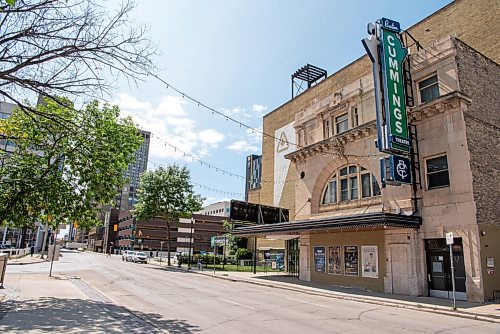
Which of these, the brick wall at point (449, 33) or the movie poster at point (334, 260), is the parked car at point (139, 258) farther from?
the movie poster at point (334, 260)

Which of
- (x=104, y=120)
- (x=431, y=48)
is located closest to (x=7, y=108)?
(x=104, y=120)

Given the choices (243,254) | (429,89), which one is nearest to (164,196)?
(243,254)

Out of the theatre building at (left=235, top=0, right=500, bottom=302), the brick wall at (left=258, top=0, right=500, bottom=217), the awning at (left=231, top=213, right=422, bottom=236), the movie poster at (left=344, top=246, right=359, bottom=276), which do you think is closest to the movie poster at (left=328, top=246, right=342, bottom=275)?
the theatre building at (left=235, top=0, right=500, bottom=302)

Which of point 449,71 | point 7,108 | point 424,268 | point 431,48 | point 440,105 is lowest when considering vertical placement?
point 424,268

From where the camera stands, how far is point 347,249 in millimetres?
22719

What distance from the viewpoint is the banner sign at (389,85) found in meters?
18.6

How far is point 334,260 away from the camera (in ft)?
77.5

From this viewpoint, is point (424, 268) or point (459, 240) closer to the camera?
point (459, 240)

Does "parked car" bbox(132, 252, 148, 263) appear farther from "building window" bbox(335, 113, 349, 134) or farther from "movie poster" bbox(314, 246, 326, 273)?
"building window" bbox(335, 113, 349, 134)

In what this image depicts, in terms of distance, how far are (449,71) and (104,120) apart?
16.7 m

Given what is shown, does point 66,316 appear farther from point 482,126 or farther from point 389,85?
point 482,126

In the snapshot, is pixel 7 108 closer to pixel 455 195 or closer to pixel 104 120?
pixel 104 120

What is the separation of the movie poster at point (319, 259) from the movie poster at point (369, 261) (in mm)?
3433

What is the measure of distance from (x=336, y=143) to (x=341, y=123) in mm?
2247
